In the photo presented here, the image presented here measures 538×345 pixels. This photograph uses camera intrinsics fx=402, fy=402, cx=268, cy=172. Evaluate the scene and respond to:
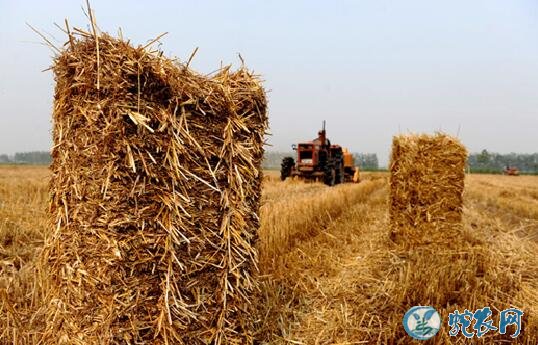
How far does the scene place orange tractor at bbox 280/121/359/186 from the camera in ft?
59.7

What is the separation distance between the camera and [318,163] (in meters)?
19.1

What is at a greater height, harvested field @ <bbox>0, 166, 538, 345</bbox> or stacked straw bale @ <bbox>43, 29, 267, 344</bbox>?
stacked straw bale @ <bbox>43, 29, 267, 344</bbox>

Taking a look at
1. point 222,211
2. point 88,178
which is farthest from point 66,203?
point 222,211

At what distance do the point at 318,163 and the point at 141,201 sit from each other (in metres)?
16.8

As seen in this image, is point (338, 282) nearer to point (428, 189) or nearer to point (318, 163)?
point (428, 189)

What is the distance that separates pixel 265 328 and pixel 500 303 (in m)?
2.26

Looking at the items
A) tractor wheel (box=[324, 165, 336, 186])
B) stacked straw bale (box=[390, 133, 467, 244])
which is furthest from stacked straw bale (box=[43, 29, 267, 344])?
tractor wheel (box=[324, 165, 336, 186])

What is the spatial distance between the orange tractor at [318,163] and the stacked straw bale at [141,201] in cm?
1497

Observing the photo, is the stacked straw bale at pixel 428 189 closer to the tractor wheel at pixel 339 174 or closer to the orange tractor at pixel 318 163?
the orange tractor at pixel 318 163

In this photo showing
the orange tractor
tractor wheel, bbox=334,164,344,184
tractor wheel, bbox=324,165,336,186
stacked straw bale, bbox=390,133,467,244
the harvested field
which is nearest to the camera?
the harvested field

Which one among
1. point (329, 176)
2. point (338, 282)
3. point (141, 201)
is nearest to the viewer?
point (141, 201)

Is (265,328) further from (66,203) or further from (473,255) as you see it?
(473,255)

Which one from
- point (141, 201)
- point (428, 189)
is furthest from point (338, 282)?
Result: point (428, 189)

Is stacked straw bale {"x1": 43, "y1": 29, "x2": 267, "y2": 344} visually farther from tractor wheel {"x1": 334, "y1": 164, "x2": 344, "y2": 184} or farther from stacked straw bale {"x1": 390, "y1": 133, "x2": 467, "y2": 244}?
tractor wheel {"x1": 334, "y1": 164, "x2": 344, "y2": 184}
